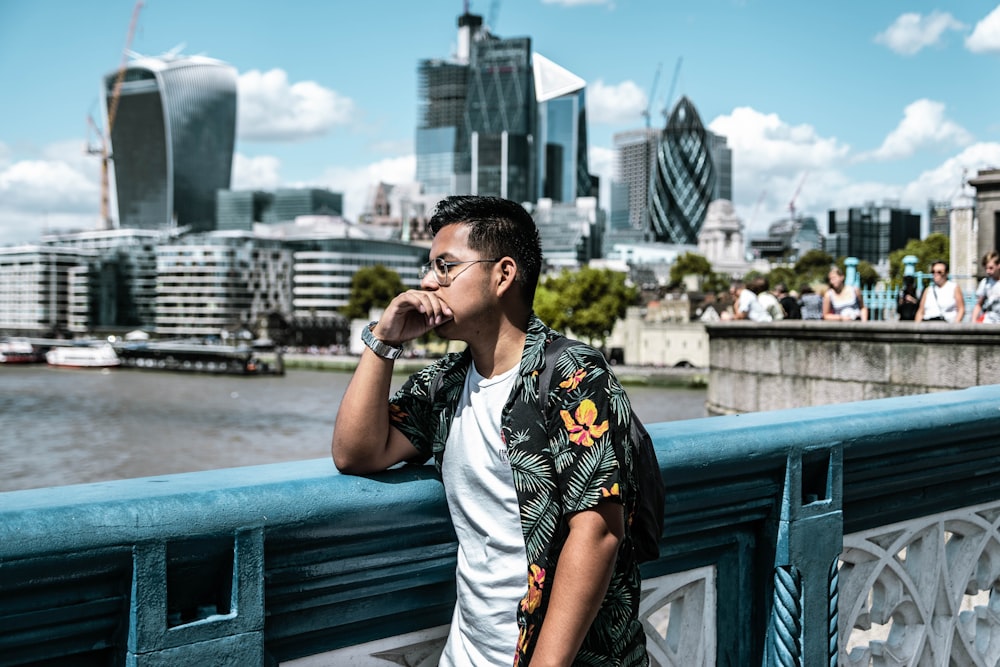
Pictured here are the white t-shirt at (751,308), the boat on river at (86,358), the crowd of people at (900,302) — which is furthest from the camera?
the boat on river at (86,358)

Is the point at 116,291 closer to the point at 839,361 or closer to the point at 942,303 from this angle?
the point at 839,361

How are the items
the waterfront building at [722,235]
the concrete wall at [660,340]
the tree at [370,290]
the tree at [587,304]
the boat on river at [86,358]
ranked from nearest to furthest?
the concrete wall at [660,340] < the tree at [587,304] < the boat on river at [86,358] < the tree at [370,290] < the waterfront building at [722,235]

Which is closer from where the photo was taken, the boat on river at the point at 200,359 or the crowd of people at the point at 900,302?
the crowd of people at the point at 900,302

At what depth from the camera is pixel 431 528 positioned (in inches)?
77.1

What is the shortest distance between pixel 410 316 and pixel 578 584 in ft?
2.42

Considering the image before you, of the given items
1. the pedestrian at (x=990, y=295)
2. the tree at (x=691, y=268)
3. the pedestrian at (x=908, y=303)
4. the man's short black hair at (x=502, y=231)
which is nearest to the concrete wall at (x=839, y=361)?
the pedestrian at (x=990, y=295)

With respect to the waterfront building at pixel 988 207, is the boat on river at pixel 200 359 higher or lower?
lower

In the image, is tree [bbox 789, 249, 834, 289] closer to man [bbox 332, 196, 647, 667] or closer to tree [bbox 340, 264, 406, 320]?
tree [bbox 340, 264, 406, 320]

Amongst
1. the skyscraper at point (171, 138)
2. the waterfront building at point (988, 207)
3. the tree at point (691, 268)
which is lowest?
the waterfront building at point (988, 207)

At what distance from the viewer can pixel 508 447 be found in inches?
73.3

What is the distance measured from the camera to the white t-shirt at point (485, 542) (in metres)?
1.90

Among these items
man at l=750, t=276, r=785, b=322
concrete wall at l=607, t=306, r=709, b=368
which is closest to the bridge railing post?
man at l=750, t=276, r=785, b=322

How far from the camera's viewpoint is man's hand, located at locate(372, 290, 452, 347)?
2086mm

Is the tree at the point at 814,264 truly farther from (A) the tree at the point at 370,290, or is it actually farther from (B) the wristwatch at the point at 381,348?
(B) the wristwatch at the point at 381,348
